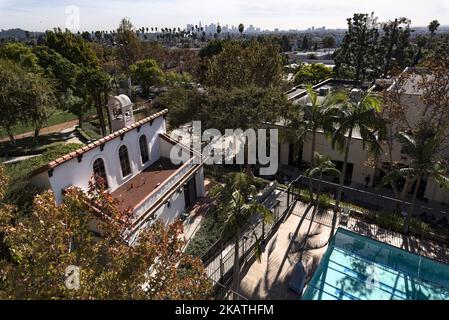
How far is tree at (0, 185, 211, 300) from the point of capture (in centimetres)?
681

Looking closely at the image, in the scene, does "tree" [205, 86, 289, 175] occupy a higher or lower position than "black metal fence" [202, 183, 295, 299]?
higher

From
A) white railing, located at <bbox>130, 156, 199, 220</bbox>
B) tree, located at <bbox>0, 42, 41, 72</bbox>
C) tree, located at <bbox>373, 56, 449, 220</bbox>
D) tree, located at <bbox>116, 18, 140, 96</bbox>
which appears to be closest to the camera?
white railing, located at <bbox>130, 156, 199, 220</bbox>

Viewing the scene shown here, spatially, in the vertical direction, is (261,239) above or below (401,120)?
below

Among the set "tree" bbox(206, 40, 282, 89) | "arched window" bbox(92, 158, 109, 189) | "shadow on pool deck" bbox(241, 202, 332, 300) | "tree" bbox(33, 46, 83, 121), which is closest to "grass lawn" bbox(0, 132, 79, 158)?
"tree" bbox(33, 46, 83, 121)

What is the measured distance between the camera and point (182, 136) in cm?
3525

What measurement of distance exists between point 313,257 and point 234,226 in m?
6.72

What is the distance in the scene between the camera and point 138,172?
63.5 feet

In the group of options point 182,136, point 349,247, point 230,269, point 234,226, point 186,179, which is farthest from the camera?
point 182,136

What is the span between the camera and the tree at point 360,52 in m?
47.3

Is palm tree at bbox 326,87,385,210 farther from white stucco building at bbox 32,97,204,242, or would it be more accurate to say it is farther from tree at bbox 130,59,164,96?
tree at bbox 130,59,164,96

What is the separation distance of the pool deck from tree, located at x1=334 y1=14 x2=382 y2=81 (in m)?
38.9

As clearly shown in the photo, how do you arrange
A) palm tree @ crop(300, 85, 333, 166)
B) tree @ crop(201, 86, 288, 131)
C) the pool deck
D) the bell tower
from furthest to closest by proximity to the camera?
tree @ crop(201, 86, 288, 131)
the bell tower
palm tree @ crop(300, 85, 333, 166)
the pool deck
